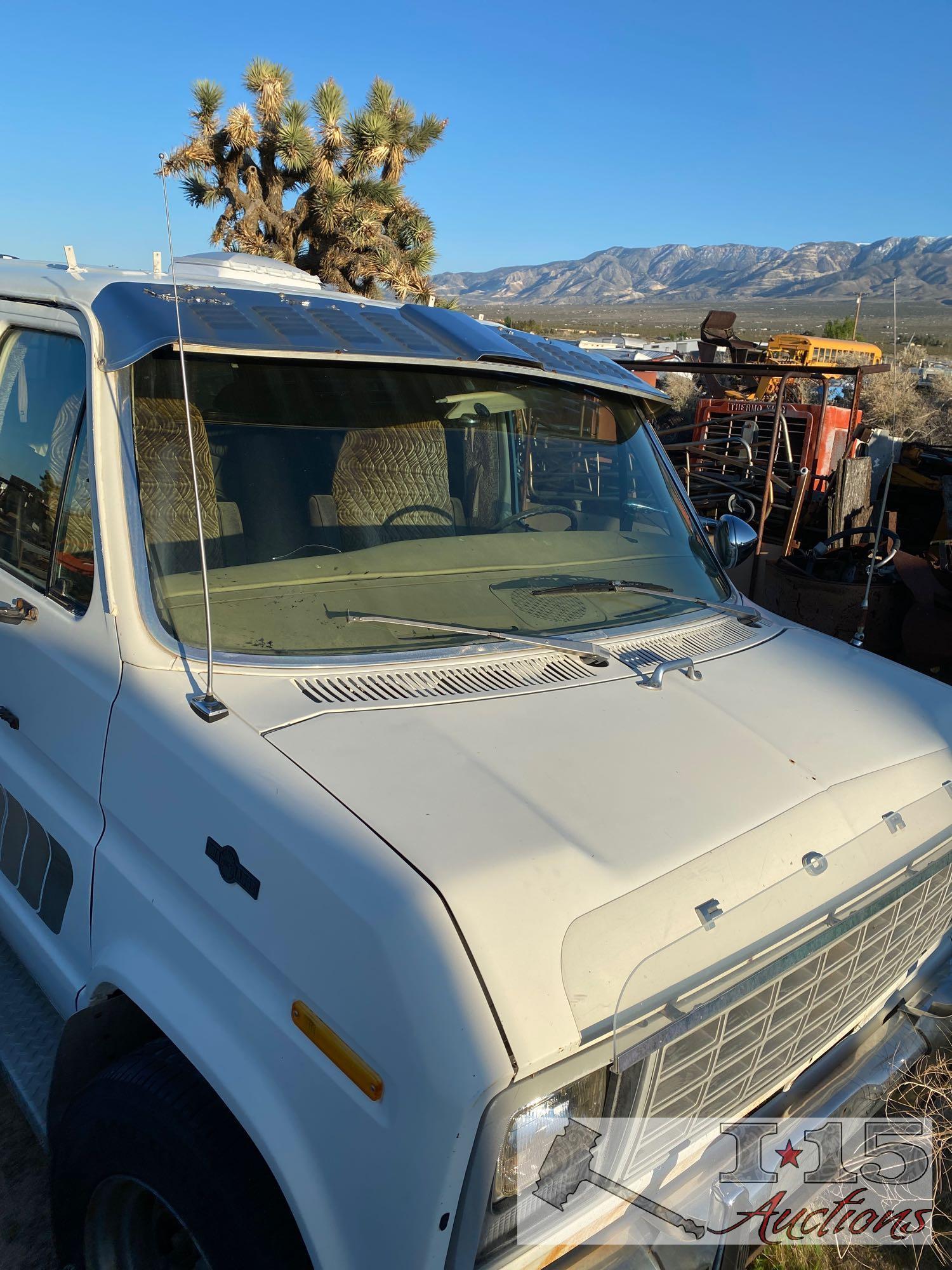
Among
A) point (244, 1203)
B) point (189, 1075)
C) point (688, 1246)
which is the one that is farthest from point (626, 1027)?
point (189, 1075)

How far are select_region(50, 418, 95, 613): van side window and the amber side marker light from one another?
1.17 meters

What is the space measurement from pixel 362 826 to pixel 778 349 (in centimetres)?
1893

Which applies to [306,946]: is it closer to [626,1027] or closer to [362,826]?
[362,826]

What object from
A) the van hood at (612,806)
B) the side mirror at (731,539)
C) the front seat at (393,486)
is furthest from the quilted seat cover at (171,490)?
the side mirror at (731,539)

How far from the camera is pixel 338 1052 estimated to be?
146 centimetres

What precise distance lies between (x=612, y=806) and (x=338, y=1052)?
0.66 metres

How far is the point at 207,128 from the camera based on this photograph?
57.3ft

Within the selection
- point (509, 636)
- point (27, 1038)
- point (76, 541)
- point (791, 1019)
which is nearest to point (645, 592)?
point (509, 636)

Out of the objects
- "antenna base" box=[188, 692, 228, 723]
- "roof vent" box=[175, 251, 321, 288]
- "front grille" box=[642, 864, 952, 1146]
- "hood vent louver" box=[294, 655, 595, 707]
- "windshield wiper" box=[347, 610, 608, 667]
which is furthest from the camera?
Answer: "roof vent" box=[175, 251, 321, 288]

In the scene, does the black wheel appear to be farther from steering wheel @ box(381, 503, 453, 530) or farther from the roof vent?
the roof vent

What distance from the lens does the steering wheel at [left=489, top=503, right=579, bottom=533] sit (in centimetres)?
288

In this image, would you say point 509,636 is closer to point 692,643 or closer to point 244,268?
point 692,643

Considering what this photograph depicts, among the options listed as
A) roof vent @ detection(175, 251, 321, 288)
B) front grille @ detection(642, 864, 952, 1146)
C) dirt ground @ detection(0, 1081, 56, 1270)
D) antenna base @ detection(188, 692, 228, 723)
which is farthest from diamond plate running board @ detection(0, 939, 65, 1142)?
roof vent @ detection(175, 251, 321, 288)

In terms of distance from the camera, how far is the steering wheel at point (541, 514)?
288cm
